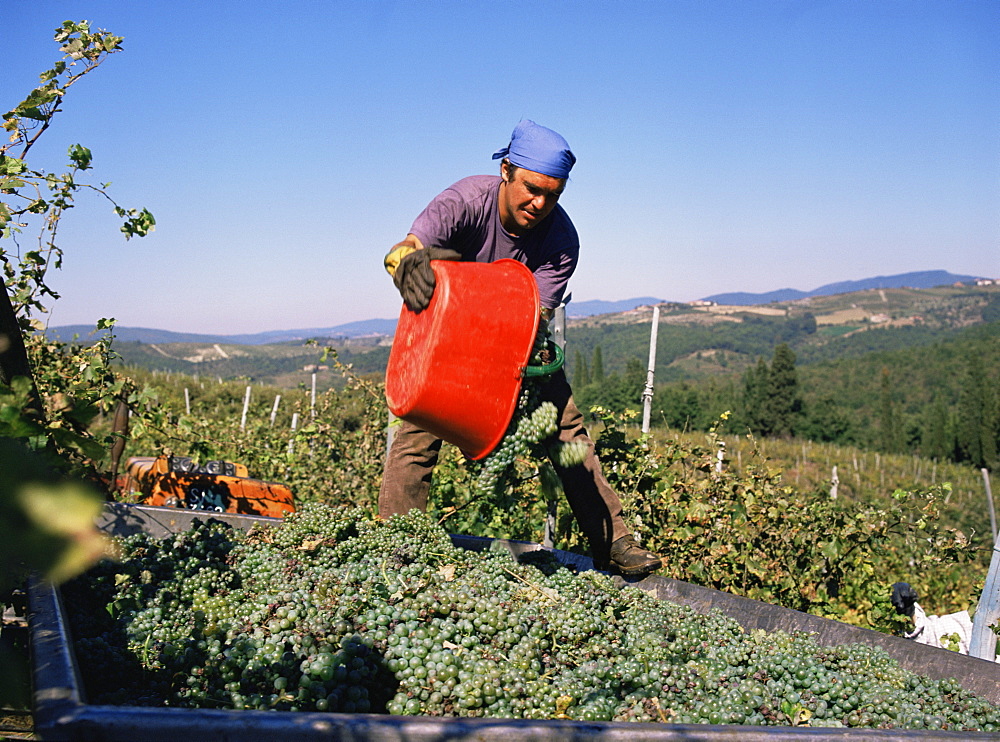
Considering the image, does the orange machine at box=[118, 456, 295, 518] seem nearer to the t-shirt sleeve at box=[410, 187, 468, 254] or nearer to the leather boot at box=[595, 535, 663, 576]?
the leather boot at box=[595, 535, 663, 576]

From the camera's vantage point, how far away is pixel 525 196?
2479 mm

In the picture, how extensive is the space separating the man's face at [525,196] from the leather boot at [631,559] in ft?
4.13

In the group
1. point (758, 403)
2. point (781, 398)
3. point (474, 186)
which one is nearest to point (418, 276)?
point (474, 186)

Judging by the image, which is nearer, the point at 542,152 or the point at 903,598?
the point at 542,152

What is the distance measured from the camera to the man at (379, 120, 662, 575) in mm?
2369

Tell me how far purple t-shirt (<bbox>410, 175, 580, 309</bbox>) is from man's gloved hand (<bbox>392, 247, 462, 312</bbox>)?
0.26 metres

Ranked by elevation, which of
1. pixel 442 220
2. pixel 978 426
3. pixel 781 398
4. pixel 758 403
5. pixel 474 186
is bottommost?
pixel 978 426

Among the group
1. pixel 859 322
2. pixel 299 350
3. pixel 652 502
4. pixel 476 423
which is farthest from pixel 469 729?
pixel 859 322

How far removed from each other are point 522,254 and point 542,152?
0.46 m

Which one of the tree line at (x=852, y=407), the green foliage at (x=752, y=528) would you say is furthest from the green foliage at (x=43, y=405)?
the tree line at (x=852, y=407)

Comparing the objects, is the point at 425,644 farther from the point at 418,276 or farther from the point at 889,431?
the point at 889,431

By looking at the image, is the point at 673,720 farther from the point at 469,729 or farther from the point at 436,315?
the point at 436,315

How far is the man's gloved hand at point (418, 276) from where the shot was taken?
2.05 metres

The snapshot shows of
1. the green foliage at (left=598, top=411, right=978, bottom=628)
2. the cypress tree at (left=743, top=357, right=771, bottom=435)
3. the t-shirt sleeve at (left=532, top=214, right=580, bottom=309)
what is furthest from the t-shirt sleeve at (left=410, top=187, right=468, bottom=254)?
the cypress tree at (left=743, top=357, right=771, bottom=435)
